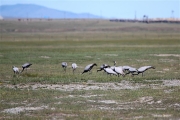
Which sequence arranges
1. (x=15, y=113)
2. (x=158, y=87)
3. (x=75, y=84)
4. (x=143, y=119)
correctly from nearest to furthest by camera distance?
1. (x=143, y=119)
2. (x=15, y=113)
3. (x=158, y=87)
4. (x=75, y=84)

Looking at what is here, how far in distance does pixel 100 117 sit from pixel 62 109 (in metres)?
2.18

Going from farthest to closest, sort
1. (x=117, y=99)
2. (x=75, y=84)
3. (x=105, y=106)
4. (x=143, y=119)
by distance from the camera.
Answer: (x=75, y=84) → (x=117, y=99) → (x=105, y=106) → (x=143, y=119)

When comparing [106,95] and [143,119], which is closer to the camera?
[143,119]

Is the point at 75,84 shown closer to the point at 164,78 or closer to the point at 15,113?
the point at 164,78

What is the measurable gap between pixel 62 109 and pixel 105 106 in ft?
6.40

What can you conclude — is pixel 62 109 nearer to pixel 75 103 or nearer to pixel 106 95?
pixel 75 103

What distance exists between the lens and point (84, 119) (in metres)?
15.4

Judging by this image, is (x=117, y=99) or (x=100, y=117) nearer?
(x=100, y=117)

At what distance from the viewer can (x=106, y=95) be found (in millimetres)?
20328

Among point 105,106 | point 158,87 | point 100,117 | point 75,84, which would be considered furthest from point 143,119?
point 75,84

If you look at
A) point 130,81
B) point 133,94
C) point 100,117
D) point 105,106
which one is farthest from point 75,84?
point 100,117

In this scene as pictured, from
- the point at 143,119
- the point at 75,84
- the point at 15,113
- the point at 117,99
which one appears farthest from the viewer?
the point at 75,84

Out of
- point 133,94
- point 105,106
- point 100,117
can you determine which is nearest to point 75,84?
point 133,94

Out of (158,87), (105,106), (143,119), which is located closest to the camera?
(143,119)
